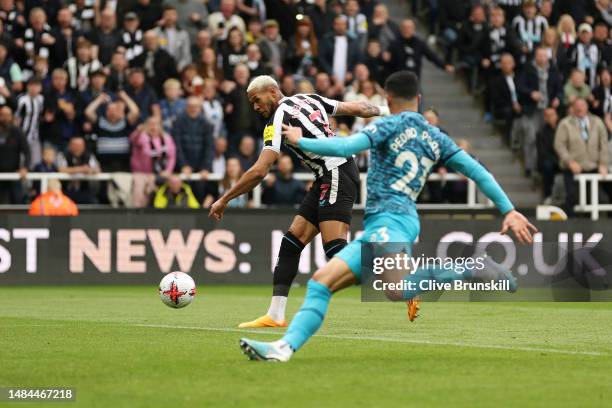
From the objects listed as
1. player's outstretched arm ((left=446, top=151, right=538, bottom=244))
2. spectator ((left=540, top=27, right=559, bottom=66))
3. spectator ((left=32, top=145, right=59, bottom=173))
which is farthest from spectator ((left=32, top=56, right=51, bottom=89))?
player's outstretched arm ((left=446, top=151, right=538, bottom=244))

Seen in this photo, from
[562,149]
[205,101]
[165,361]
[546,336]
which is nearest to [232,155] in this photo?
[205,101]

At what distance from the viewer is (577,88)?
26.6 meters

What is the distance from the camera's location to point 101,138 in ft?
75.5

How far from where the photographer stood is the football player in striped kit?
12977mm

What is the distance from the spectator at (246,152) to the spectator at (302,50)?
2.12m

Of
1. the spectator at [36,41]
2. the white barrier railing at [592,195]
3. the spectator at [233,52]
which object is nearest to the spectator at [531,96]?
the white barrier railing at [592,195]

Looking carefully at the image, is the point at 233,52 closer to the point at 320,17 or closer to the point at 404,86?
the point at 320,17

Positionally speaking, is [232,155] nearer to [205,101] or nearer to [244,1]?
[205,101]

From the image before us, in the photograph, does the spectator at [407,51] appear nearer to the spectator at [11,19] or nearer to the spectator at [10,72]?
the spectator at [11,19]

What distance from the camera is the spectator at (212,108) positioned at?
23562 mm

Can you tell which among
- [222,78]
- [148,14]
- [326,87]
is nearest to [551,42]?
[326,87]

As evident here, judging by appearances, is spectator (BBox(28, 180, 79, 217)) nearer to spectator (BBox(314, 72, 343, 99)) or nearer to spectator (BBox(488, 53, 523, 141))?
spectator (BBox(314, 72, 343, 99))

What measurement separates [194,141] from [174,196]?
1014 millimetres

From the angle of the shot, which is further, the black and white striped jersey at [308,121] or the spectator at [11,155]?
the spectator at [11,155]
